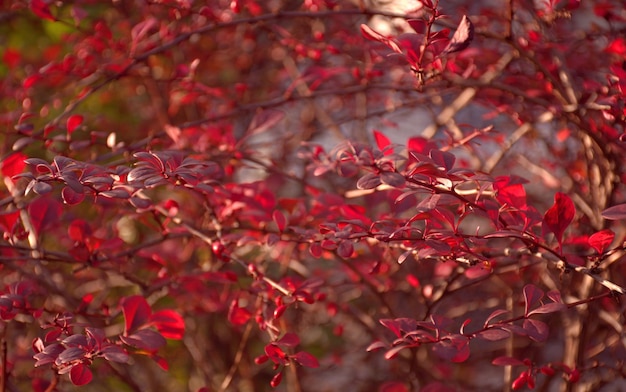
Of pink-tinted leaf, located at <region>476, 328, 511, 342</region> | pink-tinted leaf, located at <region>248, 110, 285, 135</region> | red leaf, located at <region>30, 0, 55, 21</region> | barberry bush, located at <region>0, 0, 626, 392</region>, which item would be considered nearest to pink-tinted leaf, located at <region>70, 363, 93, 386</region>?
barberry bush, located at <region>0, 0, 626, 392</region>

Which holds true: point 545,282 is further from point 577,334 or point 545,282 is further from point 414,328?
point 414,328

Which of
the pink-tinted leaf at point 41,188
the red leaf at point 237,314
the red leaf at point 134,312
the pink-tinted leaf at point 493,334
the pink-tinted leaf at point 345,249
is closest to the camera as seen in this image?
the pink-tinted leaf at point 41,188

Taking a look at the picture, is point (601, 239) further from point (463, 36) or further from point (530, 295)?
point (463, 36)

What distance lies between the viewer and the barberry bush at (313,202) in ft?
3.65

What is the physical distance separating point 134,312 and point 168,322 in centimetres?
Answer: 11

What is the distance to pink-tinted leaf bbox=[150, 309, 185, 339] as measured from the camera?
4.35ft

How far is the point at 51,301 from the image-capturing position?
6.68ft

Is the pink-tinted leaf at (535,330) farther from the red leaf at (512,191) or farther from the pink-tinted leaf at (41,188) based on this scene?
the pink-tinted leaf at (41,188)

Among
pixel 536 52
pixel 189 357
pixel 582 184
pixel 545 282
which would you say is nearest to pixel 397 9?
pixel 536 52

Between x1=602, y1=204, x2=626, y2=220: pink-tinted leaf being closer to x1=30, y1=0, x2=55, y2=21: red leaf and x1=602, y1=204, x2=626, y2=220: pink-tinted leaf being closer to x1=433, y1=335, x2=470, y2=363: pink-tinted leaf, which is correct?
x1=433, y1=335, x2=470, y2=363: pink-tinted leaf

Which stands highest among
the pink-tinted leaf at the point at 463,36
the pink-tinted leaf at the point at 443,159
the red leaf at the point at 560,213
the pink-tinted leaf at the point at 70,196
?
the pink-tinted leaf at the point at 463,36

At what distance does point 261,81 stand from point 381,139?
1933 mm

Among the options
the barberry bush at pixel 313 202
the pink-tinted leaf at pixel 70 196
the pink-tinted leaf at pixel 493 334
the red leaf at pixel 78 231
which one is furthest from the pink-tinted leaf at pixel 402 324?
the red leaf at pixel 78 231

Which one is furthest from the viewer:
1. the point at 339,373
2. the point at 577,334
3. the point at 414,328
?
the point at 339,373
